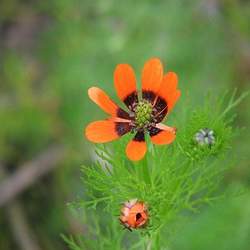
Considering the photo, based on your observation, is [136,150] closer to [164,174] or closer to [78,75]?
[164,174]

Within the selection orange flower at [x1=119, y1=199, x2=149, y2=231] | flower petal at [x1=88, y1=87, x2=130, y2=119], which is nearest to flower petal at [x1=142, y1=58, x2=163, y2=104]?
flower petal at [x1=88, y1=87, x2=130, y2=119]

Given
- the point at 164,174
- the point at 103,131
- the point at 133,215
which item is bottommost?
the point at 133,215

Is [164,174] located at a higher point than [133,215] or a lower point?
higher

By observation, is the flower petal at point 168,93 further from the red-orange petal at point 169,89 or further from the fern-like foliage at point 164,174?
the fern-like foliage at point 164,174

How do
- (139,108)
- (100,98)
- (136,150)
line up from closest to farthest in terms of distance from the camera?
1. (136,150)
2. (100,98)
3. (139,108)

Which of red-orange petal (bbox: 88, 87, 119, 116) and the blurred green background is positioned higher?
the blurred green background

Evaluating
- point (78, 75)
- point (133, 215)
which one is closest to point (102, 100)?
point (133, 215)

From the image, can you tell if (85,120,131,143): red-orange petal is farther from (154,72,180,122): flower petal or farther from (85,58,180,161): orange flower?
(154,72,180,122): flower petal

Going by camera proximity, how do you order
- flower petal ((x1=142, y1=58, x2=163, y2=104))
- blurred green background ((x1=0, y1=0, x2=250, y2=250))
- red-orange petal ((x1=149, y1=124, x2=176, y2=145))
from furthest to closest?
blurred green background ((x1=0, y1=0, x2=250, y2=250)) → flower petal ((x1=142, y1=58, x2=163, y2=104)) → red-orange petal ((x1=149, y1=124, x2=176, y2=145))
